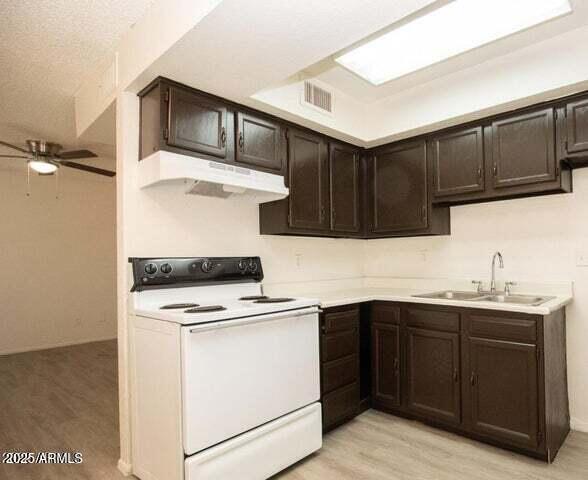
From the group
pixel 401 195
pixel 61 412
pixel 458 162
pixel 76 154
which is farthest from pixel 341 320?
pixel 76 154

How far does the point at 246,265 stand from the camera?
104 inches

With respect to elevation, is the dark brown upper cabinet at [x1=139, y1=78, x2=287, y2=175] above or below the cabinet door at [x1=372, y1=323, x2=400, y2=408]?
above

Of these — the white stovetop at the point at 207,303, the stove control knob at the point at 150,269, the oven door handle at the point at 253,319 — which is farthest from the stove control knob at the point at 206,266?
the oven door handle at the point at 253,319

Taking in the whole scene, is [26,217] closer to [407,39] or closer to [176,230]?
[176,230]

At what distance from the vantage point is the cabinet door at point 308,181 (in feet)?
9.18

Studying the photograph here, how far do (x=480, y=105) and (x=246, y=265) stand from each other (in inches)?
78.0

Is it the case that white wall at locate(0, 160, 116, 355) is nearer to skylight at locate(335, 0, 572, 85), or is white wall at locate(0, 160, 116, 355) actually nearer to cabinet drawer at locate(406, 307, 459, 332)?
skylight at locate(335, 0, 572, 85)

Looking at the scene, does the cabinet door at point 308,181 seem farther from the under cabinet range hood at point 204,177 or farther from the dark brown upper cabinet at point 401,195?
the dark brown upper cabinet at point 401,195

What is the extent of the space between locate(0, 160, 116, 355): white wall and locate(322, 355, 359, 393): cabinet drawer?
4553 millimetres

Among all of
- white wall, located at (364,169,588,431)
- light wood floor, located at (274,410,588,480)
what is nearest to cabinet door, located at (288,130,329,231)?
white wall, located at (364,169,588,431)

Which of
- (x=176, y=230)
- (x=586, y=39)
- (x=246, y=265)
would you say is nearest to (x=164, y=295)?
(x=176, y=230)

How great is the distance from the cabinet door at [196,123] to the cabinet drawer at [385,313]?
1595 mm

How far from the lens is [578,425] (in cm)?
254

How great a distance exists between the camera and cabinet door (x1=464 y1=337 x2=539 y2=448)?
2168 millimetres
